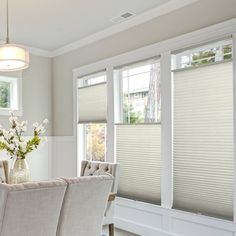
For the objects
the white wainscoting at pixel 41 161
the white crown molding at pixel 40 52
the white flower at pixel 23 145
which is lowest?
the white wainscoting at pixel 41 161

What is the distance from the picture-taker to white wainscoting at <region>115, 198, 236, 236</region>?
3.20 m

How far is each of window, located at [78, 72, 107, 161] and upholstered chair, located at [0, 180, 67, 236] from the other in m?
2.62

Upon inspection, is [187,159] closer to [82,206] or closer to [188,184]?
[188,184]

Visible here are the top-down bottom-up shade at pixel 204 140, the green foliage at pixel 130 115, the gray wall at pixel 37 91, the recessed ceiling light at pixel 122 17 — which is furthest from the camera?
the gray wall at pixel 37 91

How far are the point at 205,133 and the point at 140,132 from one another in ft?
3.28

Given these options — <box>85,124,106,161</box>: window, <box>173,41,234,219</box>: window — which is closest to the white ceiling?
<box>173,41,234,219</box>: window

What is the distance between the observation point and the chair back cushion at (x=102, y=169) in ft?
11.1

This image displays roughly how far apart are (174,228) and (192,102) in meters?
1.47

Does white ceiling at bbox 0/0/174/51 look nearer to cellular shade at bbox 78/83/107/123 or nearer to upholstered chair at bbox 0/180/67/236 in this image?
cellular shade at bbox 78/83/107/123

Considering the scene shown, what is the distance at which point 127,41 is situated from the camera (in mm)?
4305

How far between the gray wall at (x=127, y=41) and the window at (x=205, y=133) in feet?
1.04

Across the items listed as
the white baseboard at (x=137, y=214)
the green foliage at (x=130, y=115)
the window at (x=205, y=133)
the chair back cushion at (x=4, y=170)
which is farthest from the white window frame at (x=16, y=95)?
the window at (x=205, y=133)

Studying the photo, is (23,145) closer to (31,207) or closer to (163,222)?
(31,207)

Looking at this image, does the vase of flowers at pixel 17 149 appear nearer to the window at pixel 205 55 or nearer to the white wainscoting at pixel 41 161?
the window at pixel 205 55
